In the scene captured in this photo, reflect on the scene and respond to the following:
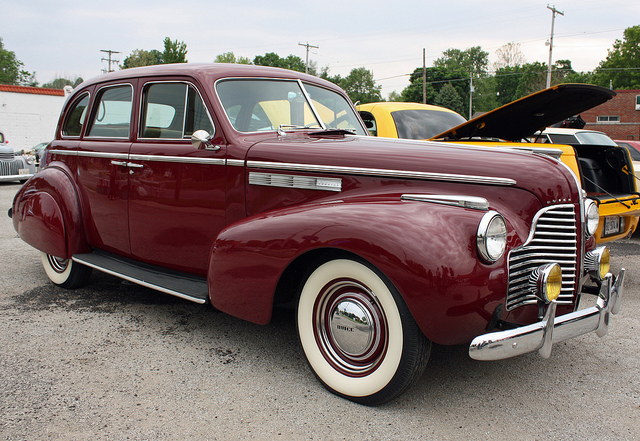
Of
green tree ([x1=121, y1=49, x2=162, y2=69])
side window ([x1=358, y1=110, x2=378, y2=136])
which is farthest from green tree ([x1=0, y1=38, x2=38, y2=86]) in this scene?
side window ([x1=358, y1=110, x2=378, y2=136])

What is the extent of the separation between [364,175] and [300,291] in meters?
0.72

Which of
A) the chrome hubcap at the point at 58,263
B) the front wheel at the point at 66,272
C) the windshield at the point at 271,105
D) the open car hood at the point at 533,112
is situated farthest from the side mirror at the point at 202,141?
the open car hood at the point at 533,112

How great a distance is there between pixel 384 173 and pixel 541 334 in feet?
3.62

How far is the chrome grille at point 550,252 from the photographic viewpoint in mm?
2408

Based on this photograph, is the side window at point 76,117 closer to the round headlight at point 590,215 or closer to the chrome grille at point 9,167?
the round headlight at point 590,215

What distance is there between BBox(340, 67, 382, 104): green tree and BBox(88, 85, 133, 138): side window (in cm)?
8621

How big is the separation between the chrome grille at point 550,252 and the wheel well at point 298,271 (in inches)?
Result: 31.3

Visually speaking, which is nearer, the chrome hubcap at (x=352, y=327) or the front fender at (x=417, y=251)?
the front fender at (x=417, y=251)

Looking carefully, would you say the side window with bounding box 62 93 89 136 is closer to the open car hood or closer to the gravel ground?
the gravel ground

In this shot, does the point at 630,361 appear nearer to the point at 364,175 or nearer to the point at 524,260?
the point at 524,260

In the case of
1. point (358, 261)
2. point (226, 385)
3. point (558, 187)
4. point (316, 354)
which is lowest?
point (226, 385)

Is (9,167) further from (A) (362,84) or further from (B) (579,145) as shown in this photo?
(A) (362,84)

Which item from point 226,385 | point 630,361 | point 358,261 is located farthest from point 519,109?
point 226,385

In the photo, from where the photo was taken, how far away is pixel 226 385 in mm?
2775
